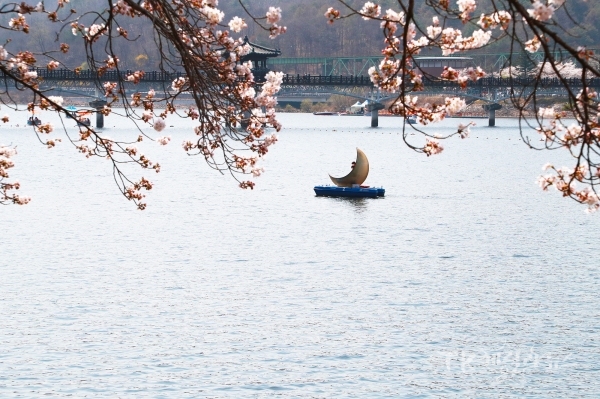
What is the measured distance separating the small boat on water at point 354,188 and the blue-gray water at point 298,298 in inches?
32.9

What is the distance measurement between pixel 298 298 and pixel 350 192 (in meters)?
28.5

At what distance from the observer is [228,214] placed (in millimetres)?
54344

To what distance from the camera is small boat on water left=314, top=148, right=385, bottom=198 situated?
197ft

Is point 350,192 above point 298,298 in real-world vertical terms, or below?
above

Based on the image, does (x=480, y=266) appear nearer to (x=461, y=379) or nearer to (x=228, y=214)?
(x=461, y=379)

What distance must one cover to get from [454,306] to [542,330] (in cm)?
353

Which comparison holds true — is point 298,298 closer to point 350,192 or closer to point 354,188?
point 350,192

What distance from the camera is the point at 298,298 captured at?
1252 inches

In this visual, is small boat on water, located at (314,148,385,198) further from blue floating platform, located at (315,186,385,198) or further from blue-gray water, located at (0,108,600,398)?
blue-gray water, located at (0,108,600,398)

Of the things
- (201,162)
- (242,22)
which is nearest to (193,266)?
(242,22)

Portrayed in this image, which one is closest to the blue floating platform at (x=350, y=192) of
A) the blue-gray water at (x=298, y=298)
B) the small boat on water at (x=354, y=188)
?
the small boat on water at (x=354, y=188)

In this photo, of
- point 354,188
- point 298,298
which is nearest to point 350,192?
point 354,188

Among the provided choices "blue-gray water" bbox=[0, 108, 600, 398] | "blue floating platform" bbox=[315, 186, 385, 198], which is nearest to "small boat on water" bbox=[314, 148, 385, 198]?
"blue floating platform" bbox=[315, 186, 385, 198]

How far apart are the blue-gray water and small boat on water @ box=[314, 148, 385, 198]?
2.74 feet
